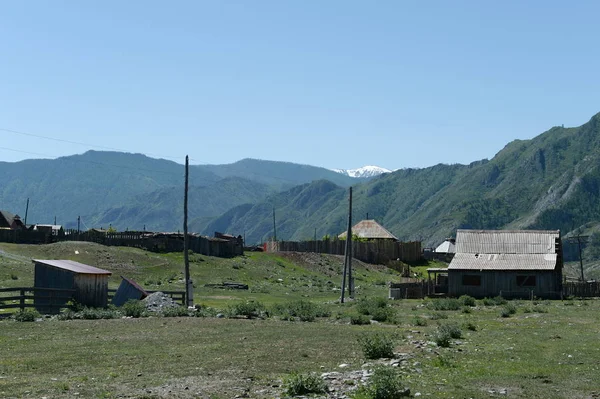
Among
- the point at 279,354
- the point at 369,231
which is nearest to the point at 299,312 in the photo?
the point at 279,354

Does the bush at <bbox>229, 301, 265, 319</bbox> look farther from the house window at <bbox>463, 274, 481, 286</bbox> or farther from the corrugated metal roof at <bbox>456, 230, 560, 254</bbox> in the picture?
the corrugated metal roof at <bbox>456, 230, 560, 254</bbox>

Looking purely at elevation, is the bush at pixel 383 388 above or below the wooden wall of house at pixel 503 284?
below

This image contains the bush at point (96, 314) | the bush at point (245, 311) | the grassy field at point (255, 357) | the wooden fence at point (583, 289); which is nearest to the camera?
the grassy field at point (255, 357)

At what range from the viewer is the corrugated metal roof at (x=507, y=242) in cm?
7062

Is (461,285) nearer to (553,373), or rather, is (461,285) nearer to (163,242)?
(163,242)

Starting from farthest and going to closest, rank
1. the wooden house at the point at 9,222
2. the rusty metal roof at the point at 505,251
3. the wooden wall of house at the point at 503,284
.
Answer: the wooden house at the point at 9,222 < the rusty metal roof at the point at 505,251 < the wooden wall of house at the point at 503,284

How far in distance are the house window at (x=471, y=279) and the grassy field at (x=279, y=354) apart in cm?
1707

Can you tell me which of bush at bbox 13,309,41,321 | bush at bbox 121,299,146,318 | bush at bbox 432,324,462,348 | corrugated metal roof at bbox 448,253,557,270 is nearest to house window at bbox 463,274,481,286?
corrugated metal roof at bbox 448,253,557,270

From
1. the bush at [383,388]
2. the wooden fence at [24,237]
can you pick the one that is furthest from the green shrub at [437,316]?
the wooden fence at [24,237]

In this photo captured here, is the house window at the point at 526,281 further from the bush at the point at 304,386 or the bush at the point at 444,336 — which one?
the bush at the point at 304,386

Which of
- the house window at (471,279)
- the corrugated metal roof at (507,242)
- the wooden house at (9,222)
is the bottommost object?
the house window at (471,279)

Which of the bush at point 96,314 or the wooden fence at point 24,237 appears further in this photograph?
the wooden fence at point 24,237

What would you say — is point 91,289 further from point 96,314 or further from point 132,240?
point 132,240

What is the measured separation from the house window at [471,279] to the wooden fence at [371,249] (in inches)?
1567
